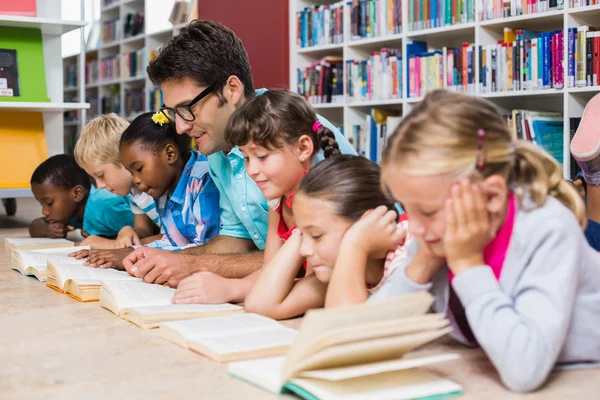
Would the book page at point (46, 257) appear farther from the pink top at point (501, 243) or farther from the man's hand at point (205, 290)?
the pink top at point (501, 243)

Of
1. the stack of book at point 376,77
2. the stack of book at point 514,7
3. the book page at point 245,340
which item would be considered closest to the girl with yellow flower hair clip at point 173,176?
the book page at point 245,340

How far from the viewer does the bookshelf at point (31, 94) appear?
3486 mm

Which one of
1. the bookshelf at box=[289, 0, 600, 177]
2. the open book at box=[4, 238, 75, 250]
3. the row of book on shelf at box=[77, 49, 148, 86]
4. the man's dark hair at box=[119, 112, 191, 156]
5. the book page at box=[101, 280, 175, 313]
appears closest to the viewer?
the book page at box=[101, 280, 175, 313]

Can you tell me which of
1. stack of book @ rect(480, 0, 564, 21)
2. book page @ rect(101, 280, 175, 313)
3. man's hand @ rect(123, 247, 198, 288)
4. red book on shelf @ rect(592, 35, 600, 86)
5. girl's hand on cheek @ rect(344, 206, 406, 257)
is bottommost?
book page @ rect(101, 280, 175, 313)

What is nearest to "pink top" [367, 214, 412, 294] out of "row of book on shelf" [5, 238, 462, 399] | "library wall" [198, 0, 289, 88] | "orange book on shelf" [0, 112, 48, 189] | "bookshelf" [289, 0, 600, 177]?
"row of book on shelf" [5, 238, 462, 399]

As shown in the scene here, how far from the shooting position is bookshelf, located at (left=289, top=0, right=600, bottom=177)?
10.4 feet

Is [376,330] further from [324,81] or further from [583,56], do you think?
[324,81]

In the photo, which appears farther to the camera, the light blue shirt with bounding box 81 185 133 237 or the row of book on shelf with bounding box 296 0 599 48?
the row of book on shelf with bounding box 296 0 599 48

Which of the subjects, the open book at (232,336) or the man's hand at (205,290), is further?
the man's hand at (205,290)

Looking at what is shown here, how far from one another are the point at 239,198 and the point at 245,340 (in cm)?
79

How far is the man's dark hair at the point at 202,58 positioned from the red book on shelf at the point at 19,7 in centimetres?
193

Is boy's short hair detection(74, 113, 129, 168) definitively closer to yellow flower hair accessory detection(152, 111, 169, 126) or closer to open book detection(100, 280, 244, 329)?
yellow flower hair accessory detection(152, 111, 169, 126)

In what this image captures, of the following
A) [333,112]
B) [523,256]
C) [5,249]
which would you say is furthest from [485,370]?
[333,112]

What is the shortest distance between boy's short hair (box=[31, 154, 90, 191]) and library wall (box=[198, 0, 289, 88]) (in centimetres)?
179
